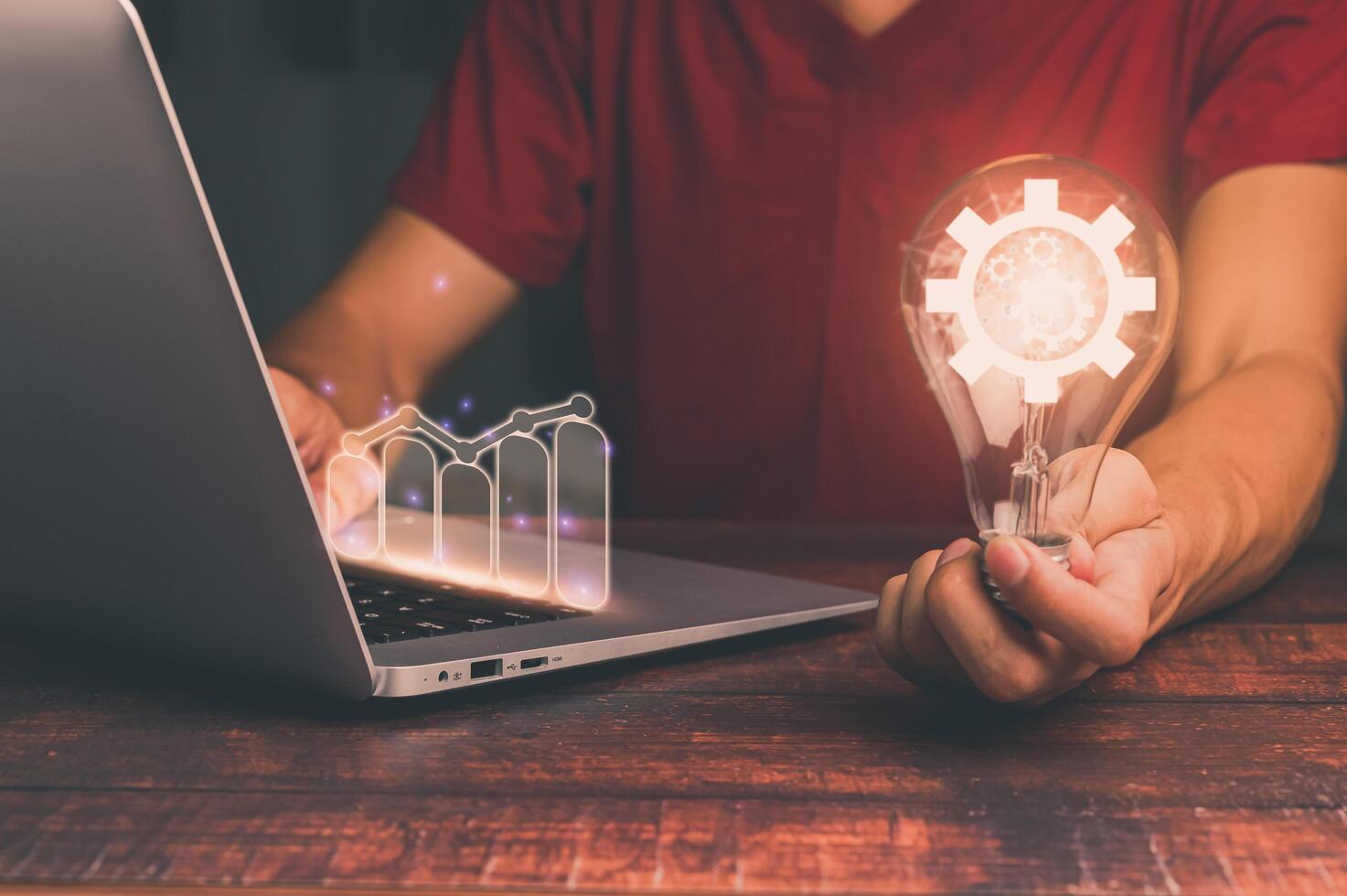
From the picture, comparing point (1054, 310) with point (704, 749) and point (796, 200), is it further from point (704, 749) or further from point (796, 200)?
point (796, 200)

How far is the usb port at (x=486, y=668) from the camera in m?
0.48

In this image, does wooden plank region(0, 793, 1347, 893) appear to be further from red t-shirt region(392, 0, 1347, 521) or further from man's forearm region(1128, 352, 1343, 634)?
red t-shirt region(392, 0, 1347, 521)

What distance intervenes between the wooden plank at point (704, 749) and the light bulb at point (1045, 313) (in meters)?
0.09

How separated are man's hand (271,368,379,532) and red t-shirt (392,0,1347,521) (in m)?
0.49

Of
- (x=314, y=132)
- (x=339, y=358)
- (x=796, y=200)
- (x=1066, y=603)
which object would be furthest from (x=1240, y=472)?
(x=314, y=132)

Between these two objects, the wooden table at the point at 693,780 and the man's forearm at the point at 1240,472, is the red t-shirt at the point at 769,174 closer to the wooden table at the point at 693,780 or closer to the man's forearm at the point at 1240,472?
the man's forearm at the point at 1240,472

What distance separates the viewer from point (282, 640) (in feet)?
1.49

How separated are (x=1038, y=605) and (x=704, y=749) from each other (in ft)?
0.46

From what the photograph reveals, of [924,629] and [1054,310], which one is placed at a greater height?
[1054,310]

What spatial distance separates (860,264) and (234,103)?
4.88ft

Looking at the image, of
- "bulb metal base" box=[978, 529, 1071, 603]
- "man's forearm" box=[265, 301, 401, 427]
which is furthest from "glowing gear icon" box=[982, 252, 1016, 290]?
"man's forearm" box=[265, 301, 401, 427]

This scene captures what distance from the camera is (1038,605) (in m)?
0.39

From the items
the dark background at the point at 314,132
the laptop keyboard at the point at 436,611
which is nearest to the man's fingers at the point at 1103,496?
the laptop keyboard at the point at 436,611

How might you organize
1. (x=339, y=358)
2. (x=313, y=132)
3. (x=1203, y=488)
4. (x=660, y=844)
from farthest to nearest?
(x=313, y=132)
(x=339, y=358)
(x=1203, y=488)
(x=660, y=844)
